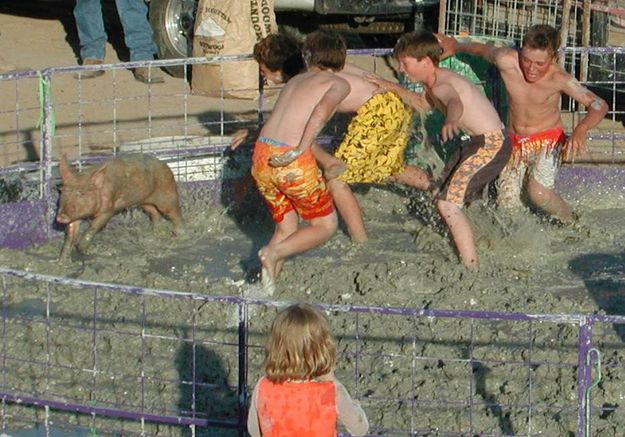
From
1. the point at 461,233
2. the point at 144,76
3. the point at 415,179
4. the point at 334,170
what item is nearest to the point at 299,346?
the point at 334,170

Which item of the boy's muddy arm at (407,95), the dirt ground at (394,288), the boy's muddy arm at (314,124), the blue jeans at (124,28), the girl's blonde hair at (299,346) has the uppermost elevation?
the blue jeans at (124,28)

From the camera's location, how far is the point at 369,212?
9867 millimetres

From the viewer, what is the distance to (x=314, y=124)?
791 centimetres

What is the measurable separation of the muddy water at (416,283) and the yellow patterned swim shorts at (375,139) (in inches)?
20.2

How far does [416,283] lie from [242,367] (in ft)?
8.75

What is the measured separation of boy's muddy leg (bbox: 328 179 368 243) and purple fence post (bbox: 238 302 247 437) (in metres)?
3.40

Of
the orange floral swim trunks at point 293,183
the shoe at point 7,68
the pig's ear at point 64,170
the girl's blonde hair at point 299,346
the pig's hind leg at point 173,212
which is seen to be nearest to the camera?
the girl's blonde hair at point 299,346

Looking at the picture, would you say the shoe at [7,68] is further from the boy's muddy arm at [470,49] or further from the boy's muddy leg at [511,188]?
the boy's muddy leg at [511,188]

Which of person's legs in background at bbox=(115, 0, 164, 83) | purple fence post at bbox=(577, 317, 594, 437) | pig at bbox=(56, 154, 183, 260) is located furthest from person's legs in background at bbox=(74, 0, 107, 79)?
purple fence post at bbox=(577, 317, 594, 437)

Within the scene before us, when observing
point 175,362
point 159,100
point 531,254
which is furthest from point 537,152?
point 159,100

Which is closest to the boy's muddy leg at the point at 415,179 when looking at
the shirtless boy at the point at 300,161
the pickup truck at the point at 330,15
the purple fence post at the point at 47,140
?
→ the shirtless boy at the point at 300,161

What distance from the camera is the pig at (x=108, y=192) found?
28.8 ft

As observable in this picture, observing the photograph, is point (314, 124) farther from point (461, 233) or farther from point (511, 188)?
point (511, 188)

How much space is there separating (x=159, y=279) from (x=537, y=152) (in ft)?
8.63
